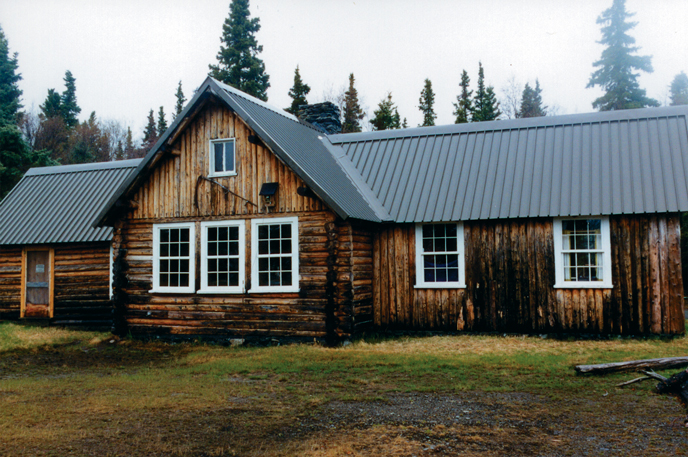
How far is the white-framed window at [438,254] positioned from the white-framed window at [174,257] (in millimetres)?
5799

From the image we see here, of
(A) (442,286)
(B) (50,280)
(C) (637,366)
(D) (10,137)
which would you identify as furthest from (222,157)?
(D) (10,137)

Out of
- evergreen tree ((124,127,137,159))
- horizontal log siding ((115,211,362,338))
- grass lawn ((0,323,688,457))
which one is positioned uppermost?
evergreen tree ((124,127,137,159))

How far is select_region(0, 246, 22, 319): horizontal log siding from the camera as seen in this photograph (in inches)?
819

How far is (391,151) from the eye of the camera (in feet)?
61.7

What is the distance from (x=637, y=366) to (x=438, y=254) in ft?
20.9

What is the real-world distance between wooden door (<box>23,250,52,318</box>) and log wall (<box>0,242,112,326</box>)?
300 millimetres

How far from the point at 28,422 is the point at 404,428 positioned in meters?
4.92

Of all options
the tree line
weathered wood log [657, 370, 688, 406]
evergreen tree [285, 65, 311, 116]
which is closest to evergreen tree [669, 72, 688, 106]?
the tree line

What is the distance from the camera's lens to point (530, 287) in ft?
50.8

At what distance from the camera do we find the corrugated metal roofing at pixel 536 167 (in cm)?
1498

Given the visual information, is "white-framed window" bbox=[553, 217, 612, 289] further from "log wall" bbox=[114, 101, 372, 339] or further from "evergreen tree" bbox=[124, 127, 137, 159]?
"evergreen tree" bbox=[124, 127, 137, 159]

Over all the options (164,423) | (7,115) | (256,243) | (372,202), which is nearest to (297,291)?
(256,243)

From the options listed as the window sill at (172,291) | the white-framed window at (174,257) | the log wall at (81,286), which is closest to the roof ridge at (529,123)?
the white-framed window at (174,257)

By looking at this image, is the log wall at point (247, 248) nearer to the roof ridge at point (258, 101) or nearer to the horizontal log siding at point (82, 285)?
the roof ridge at point (258, 101)
